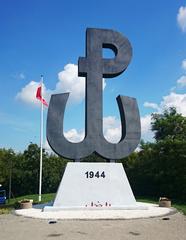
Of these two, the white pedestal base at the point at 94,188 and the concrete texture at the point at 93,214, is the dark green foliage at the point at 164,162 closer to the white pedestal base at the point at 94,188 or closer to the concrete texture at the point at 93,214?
the white pedestal base at the point at 94,188

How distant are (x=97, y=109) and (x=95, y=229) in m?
7.50

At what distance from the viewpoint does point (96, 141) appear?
17.5 m

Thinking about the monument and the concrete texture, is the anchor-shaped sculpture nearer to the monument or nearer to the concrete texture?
the monument

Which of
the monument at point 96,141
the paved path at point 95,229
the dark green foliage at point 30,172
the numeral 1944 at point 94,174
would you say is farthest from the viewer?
the dark green foliage at point 30,172

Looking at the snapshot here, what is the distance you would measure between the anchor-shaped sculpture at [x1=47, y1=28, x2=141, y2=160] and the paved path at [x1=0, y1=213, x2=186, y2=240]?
4430 mm

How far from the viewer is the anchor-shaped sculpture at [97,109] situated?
56.1ft

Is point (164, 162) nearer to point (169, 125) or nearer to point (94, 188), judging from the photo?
point (169, 125)

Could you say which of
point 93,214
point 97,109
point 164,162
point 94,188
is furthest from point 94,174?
point 164,162

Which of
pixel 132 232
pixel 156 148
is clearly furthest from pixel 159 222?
pixel 156 148

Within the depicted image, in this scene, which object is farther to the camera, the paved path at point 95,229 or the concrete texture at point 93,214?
the concrete texture at point 93,214

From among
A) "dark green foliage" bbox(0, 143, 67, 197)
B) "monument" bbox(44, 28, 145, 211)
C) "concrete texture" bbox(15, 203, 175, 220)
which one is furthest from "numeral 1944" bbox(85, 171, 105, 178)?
"dark green foliage" bbox(0, 143, 67, 197)

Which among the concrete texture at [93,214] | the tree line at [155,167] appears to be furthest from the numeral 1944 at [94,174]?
the tree line at [155,167]

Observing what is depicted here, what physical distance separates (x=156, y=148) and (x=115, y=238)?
20.9 meters

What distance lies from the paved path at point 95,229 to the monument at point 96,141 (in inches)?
128
